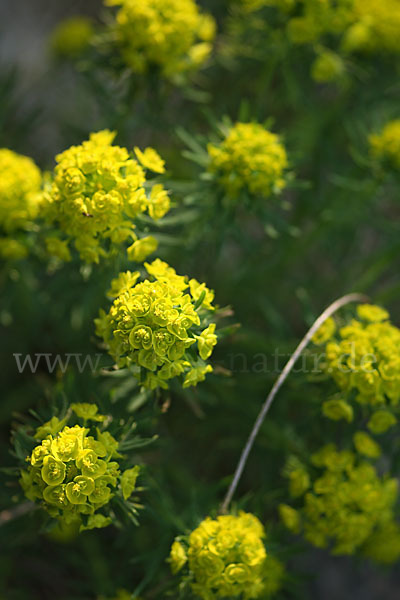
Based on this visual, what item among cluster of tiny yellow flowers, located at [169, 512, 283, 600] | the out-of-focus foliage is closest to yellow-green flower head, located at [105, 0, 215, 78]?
the out-of-focus foliage

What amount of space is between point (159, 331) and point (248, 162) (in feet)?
2.76

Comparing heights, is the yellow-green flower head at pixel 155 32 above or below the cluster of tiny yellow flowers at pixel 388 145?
above

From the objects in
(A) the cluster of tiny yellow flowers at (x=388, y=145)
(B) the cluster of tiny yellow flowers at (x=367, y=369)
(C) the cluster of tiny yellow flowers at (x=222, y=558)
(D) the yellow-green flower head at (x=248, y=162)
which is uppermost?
(A) the cluster of tiny yellow flowers at (x=388, y=145)

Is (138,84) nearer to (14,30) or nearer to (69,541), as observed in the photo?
(69,541)

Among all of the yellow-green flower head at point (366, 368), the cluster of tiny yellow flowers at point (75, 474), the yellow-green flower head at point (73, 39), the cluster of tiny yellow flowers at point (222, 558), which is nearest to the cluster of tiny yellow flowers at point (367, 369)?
the yellow-green flower head at point (366, 368)

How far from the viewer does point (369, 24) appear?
2.75 meters

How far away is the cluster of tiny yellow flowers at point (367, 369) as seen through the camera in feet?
6.30

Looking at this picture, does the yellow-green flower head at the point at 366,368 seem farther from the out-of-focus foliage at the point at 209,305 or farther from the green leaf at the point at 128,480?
the green leaf at the point at 128,480

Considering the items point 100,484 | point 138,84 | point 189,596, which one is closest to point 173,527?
point 189,596

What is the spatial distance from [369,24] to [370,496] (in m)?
2.07

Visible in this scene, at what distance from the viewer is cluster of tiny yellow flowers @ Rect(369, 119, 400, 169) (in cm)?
249

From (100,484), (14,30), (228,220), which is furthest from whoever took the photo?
(14,30)

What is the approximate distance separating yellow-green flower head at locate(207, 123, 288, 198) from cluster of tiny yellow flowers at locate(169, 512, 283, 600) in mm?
1160

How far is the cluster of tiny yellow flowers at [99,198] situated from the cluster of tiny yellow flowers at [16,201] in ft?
0.80
